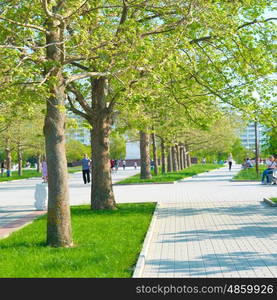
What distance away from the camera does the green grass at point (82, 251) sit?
A: 743 cm

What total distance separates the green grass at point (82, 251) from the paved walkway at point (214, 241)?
1.32 ft

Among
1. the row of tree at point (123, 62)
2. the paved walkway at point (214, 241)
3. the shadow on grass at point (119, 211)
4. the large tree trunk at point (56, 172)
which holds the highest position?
the row of tree at point (123, 62)

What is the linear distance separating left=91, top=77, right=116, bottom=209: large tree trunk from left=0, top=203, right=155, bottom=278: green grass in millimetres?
2397

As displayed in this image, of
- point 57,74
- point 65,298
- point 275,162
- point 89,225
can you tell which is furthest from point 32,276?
point 275,162

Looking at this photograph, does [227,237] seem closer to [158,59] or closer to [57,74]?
[158,59]

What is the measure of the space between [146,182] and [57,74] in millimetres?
21318

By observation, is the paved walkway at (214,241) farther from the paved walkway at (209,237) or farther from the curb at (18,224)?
the curb at (18,224)

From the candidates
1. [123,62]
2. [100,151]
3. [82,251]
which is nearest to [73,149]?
[100,151]

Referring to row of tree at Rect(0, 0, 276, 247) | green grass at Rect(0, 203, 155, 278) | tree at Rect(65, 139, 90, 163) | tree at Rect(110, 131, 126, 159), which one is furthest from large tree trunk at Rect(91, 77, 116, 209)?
tree at Rect(110, 131, 126, 159)

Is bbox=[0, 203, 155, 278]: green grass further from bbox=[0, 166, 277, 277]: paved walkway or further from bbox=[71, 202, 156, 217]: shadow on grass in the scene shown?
bbox=[71, 202, 156, 217]: shadow on grass

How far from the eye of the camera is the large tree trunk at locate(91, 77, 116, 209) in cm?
1623

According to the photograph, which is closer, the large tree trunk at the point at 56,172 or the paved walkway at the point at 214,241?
the paved walkway at the point at 214,241

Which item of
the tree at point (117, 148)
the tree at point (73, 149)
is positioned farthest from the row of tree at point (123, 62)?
the tree at point (117, 148)

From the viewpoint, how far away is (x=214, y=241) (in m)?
10.2
